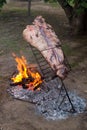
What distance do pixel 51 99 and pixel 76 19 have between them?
6.41 metres

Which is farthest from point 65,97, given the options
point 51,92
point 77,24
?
point 77,24

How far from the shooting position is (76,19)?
1336cm

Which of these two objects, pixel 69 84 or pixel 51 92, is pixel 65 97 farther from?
pixel 69 84

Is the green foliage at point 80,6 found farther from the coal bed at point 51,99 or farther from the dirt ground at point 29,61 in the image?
the coal bed at point 51,99

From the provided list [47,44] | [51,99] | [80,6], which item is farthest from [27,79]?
[80,6]

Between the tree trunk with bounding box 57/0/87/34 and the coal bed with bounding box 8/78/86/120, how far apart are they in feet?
17.7

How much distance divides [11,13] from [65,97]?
34.2 ft

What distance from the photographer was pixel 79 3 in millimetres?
12281

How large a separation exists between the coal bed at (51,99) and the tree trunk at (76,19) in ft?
17.7

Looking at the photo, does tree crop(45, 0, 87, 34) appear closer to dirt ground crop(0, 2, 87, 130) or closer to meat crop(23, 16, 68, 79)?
dirt ground crop(0, 2, 87, 130)

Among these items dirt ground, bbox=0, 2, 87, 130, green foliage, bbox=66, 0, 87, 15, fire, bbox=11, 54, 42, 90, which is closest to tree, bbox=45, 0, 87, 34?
green foliage, bbox=66, 0, 87, 15

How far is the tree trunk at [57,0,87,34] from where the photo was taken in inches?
520

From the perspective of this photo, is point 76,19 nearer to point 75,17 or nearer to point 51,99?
point 75,17

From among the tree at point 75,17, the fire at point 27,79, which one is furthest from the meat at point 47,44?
the tree at point 75,17
